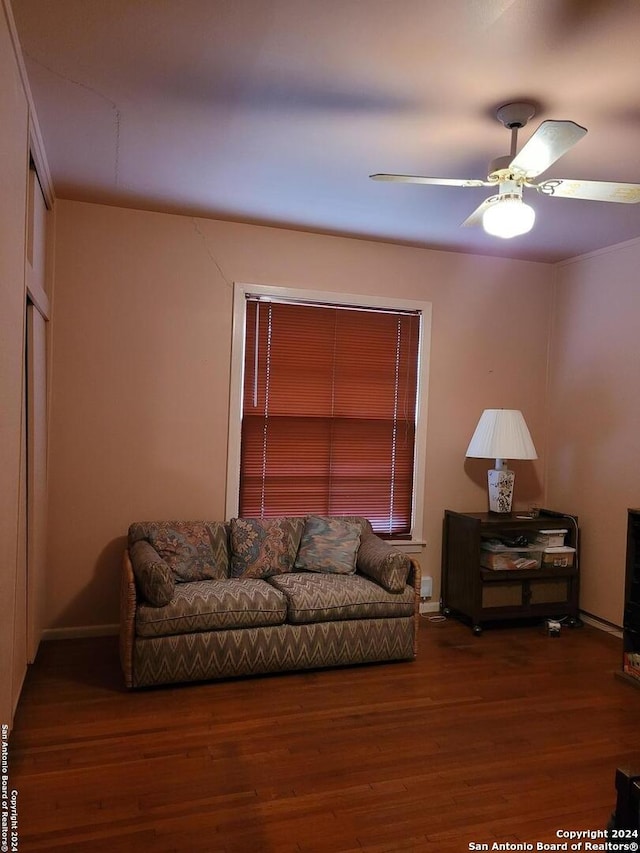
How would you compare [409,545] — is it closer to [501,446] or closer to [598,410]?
[501,446]

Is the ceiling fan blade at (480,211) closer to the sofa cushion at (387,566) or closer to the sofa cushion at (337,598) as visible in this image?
the sofa cushion at (387,566)

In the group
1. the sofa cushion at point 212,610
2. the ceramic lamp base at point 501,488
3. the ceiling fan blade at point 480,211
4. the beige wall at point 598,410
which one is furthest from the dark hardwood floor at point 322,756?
the ceiling fan blade at point 480,211

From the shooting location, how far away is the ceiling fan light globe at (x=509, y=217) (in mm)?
2494

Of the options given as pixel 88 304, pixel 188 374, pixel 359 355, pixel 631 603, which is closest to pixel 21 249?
pixel 88 304

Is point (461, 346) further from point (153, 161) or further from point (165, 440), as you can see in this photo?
point (153, 161)

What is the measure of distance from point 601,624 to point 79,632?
3614 millimetres

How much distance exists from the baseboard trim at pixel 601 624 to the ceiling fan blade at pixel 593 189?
10.2 ft

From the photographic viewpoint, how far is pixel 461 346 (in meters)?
5.04

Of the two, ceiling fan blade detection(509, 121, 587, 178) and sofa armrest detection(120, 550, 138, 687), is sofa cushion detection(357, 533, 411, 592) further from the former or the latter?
ceiling fan blade detection(509, 121, 587, 178)

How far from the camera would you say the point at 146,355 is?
4305 mm

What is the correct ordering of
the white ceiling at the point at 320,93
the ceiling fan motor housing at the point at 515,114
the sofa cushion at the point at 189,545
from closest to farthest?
the white ceiling at the point at 320,93
the ceiling fan motor housing at the point at 515,114
the sofa cushion at the point at 189,545

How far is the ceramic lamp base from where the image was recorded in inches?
187

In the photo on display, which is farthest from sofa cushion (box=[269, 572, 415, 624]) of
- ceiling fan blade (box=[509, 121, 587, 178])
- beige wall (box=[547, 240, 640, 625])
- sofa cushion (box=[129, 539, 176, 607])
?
ceiling fan blade (box=[509, 121, 587, 178])

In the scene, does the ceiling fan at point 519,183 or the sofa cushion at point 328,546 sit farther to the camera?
the sofa cushion at point 328,546
